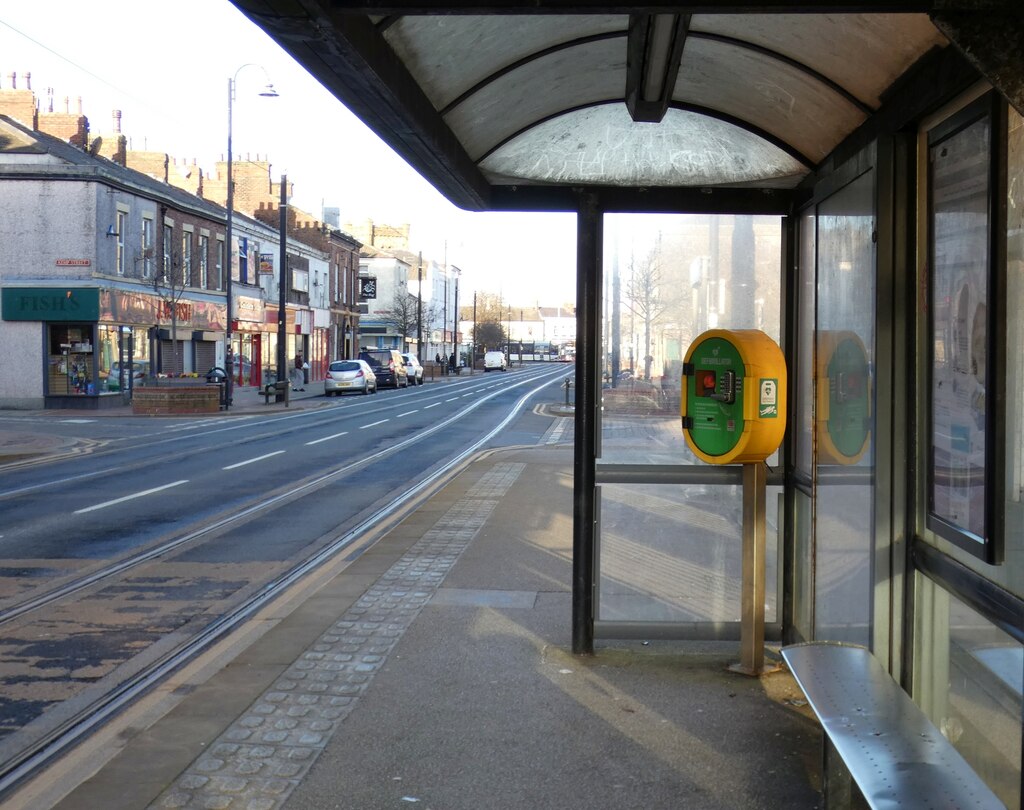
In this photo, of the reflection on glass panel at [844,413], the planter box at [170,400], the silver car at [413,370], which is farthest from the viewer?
the silver car at [413,370]

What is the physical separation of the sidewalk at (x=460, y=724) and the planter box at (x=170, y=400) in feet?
86.9

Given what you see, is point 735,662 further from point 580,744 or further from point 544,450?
point 544,450

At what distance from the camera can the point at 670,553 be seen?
20.7ft

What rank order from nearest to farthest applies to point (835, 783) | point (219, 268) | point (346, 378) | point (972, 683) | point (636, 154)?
point (972, 683)
point (835, 783)
point (636, 154)
point (346, 378)
point (219, 268)

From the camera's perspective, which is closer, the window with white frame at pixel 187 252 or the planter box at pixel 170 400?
the planter box at pixel 170 400

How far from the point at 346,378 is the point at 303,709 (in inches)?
1669

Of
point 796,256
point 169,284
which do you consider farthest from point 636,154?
point 169,284

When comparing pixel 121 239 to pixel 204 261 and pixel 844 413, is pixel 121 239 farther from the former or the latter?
pixel 844 413

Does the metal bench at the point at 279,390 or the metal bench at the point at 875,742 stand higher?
the metal bench at the point at 279,390

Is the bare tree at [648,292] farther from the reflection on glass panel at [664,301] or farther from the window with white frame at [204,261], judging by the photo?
the window with white frame at [204,261]

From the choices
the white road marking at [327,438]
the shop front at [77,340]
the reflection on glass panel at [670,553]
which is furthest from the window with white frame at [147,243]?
the reflection on glass panel at [670,553]

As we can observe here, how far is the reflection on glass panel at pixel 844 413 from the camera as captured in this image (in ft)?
15.9

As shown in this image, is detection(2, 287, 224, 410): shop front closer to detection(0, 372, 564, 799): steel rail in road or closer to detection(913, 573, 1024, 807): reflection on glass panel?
detection(0, 372, 564, 799): steel rail in road

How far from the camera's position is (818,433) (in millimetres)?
5668
